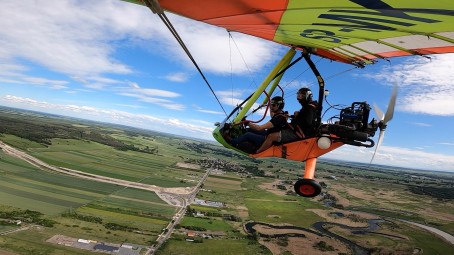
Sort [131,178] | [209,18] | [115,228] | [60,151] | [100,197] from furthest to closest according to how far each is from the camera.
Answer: [60,151] → [131,178] → [100,197] → [115,228] → [209,18]

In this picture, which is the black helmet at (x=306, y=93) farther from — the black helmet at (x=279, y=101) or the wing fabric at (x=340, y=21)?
the wing fabric at (x=340, y=21)

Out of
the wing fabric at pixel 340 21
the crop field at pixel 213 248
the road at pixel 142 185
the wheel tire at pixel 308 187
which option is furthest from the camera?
the road at pixel 142 185

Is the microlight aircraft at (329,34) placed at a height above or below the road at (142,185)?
above

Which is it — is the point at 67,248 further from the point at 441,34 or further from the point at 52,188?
the point at 441,34

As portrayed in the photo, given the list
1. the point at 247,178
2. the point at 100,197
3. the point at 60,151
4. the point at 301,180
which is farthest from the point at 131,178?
the point at 301,180

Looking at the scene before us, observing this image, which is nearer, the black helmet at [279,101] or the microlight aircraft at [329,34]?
the microlight aircraft at [329,34]

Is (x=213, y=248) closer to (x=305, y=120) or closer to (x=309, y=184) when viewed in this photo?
(x=309, y=184)

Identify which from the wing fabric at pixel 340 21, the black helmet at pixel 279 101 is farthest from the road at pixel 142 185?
the wing fabric at pixel 340 21

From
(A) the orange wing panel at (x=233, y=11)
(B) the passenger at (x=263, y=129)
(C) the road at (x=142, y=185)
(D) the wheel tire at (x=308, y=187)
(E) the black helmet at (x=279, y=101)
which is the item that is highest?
(A) the orange wing panel at (x=233, y=11)
